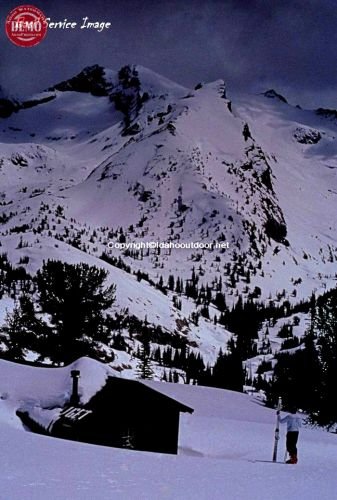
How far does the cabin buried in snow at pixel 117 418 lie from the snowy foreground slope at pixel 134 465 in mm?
757

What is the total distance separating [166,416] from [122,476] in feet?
35.0

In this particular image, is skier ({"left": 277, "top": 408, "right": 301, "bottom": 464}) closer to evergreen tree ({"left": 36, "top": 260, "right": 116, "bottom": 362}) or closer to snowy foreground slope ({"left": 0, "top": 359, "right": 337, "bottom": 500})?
snowy foreground slope ({"left": 0, "top": 359, "right": 337, "bottom": 500})

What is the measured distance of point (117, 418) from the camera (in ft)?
81.3

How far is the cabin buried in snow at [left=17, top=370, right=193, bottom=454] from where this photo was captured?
900 inches

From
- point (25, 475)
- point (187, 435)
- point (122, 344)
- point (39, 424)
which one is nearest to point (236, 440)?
point (187, 435)

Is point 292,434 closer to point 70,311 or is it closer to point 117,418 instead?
point 117,418

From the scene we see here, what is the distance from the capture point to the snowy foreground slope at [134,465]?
45.3 ft

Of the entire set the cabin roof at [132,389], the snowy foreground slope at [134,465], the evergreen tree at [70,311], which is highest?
the evergreen tree at [70,311]

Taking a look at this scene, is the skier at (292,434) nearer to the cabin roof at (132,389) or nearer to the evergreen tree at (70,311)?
the cabin roof at (132,389)

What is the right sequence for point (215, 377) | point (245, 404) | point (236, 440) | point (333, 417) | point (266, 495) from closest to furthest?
point (266, 495)
point (236, 440)
point (245, 404)
point (333, 417)
point (215, 377)

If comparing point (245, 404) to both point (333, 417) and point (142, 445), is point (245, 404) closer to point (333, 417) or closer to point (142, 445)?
point (333, 417)

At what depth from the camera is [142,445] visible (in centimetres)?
2517

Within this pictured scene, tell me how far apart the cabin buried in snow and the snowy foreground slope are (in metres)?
0.76

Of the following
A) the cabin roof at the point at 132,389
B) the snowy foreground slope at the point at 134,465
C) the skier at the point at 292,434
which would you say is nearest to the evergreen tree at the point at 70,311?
the snowy foreground slope at the point at 134,465
